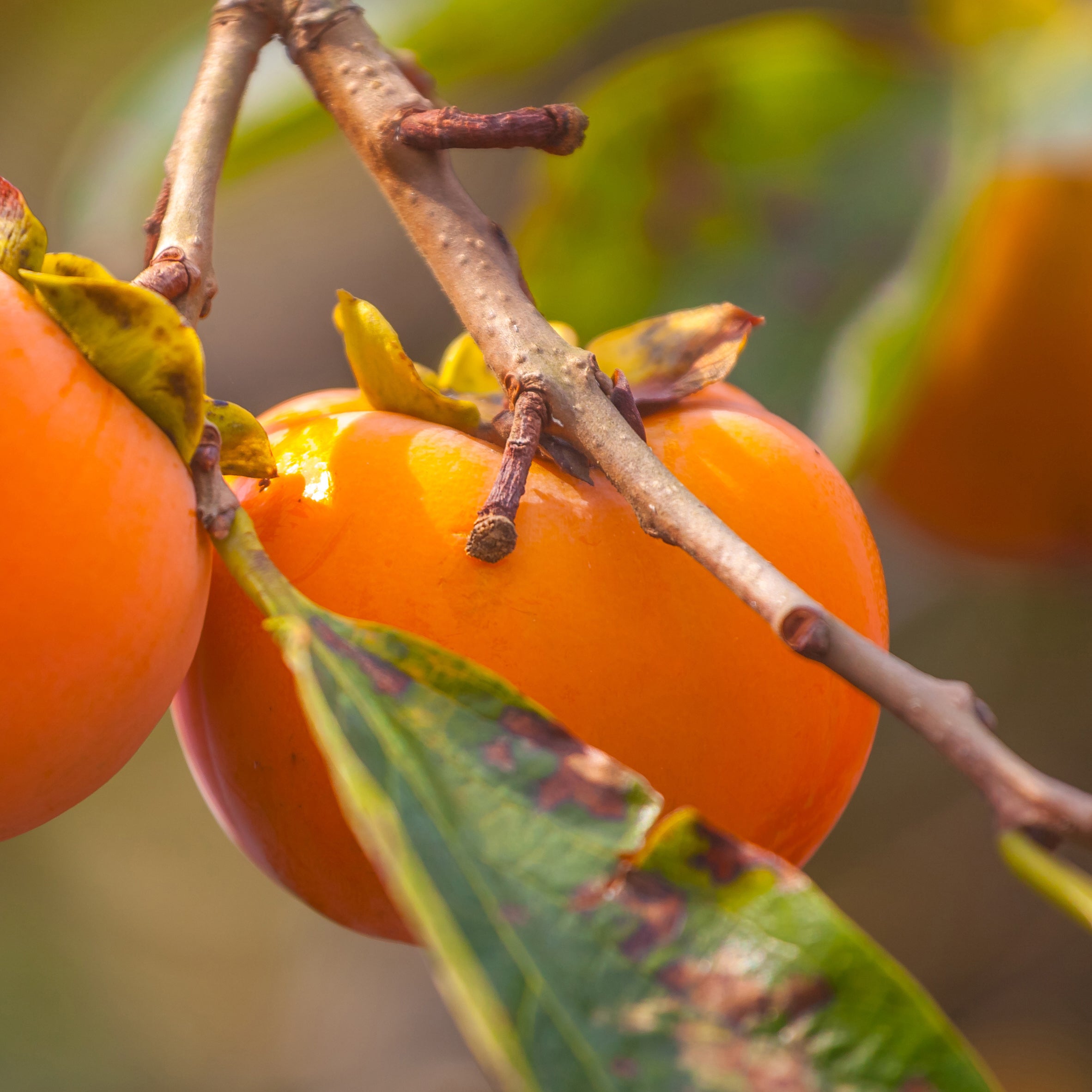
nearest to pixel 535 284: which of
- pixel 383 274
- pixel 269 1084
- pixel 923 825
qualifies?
pixel 383 274

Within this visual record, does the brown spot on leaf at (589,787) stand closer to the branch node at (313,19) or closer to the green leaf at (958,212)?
the branch node at (313,19)

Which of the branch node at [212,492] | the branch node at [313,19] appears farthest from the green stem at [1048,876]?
the branch node at [313,19]

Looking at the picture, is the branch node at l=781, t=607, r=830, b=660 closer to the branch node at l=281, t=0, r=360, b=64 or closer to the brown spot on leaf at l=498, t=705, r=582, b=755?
the brown spot on leaf at l=498, t=705, r=582, b=755

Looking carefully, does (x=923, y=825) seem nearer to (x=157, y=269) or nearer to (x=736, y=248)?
(x=736, y=248)

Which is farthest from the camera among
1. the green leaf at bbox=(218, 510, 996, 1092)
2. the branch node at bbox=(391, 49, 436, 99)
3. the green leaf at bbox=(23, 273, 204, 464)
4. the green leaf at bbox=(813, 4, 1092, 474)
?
the green leaf at bbox=(813, 4, 1092, 474)

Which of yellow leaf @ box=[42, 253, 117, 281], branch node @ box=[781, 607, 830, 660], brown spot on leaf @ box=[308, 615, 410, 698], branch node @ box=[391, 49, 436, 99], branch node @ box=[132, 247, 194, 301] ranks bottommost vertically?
branch node @ box=[781, 607, 830, 660]

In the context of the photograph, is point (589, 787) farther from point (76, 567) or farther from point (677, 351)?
point (677, 351)

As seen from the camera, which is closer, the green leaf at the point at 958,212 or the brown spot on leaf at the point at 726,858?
the brown spot on leaf at the point at 726,858

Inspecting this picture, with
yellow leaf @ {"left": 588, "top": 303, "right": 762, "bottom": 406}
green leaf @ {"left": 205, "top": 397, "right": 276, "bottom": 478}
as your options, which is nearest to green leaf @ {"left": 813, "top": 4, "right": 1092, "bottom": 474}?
yellow leaf @ {"left": 588, "top": 303, "right": 762, "bottom": 406}
